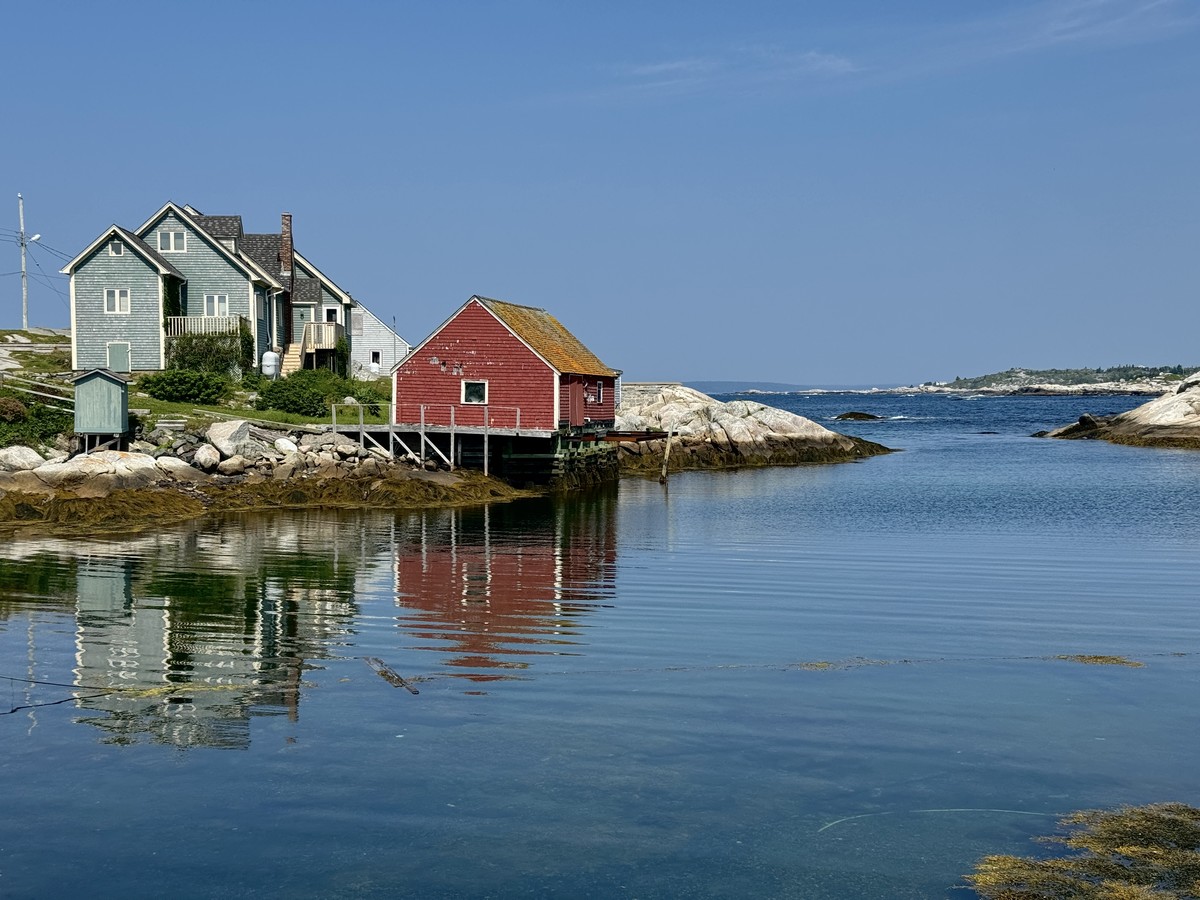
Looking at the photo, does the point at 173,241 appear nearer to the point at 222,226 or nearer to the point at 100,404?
the point at 222,226

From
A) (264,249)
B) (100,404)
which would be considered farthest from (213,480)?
(264,249)

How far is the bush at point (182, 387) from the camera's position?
47.3m

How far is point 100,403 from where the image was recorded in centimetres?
3881

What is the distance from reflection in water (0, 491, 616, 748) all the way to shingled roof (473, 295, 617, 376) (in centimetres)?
1194

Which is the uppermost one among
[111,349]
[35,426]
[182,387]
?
[111,349]

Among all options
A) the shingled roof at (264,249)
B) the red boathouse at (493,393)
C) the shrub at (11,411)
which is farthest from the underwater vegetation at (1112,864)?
the shingled roof at (264,249)

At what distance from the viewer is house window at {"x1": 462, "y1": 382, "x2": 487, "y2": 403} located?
47250 millimetres

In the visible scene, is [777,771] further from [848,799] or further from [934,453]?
[934,453]

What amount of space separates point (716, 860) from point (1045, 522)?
30848 millimetres

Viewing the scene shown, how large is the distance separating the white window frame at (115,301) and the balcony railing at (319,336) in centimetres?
1006

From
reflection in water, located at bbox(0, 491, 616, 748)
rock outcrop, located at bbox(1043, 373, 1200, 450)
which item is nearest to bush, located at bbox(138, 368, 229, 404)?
reflection in water, located at bbox(0, 491, 616, 748)

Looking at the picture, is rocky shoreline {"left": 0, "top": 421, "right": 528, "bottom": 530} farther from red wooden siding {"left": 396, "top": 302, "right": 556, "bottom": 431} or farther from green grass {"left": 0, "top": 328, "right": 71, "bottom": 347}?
green grass {"left": 0, "top": 328, "right": 71, "bottom": 347}

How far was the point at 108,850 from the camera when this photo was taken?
10750 millimetres

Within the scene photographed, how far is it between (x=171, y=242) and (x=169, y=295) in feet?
9.51
